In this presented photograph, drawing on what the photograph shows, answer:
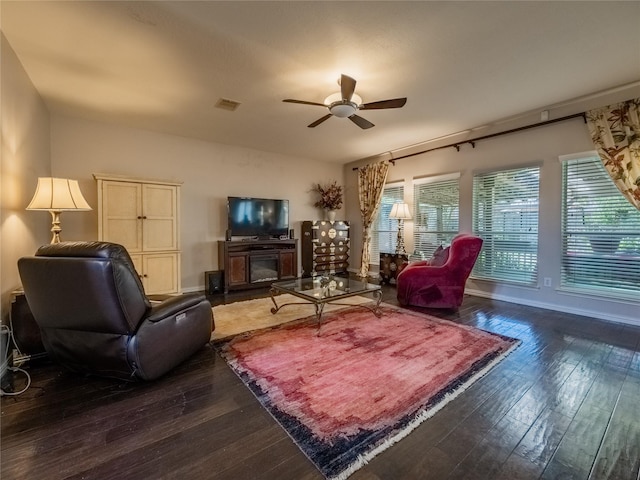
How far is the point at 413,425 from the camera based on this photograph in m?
1.55

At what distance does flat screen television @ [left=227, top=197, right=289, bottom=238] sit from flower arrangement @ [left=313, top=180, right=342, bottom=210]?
1029mm

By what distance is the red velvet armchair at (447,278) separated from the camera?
359 cm

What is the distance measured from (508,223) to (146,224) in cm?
511

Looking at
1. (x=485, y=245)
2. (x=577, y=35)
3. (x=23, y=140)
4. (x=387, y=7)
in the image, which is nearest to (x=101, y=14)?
(x=23, y=140)

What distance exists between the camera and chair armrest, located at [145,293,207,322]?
194 centimetres

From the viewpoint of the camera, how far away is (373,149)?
5477 mm

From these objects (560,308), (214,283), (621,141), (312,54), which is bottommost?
(560,308)

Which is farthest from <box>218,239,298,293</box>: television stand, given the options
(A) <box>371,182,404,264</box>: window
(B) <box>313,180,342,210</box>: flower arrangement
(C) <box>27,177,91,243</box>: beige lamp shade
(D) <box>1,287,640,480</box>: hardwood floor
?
(D) <box>1,287,640,480</box>: hardwood floor

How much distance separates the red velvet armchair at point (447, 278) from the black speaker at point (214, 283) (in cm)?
290

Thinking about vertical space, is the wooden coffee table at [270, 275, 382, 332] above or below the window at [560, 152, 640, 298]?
below

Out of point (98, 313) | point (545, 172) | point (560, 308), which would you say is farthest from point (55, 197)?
point (560, 308)

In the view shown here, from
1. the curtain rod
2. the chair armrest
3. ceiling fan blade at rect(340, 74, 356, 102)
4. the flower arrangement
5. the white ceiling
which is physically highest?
the white ceiling

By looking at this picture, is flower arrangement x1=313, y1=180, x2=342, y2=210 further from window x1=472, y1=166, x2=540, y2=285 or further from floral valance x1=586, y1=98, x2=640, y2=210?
floral valance x1=586, y1=98, x2=640, y2=210

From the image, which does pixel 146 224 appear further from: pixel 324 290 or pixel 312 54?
pixel 312 54
